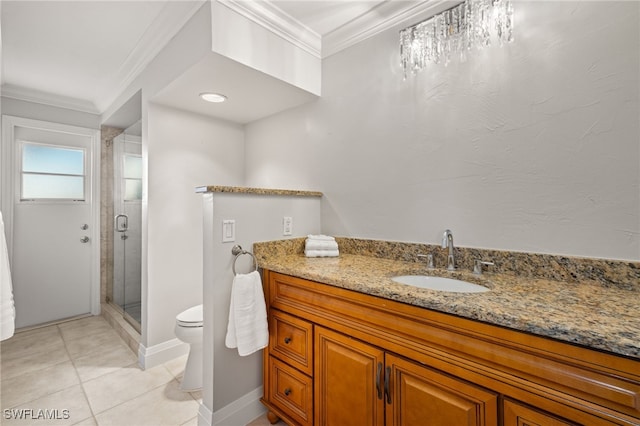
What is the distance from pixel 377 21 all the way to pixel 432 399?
2012 millimetres

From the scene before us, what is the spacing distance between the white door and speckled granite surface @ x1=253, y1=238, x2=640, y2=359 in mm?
2804

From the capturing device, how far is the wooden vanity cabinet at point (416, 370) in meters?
0.70

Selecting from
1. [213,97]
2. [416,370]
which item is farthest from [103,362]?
[416,370]

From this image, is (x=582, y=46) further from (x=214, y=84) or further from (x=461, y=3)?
(x=214, y=84)

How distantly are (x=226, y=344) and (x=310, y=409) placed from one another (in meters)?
0.51

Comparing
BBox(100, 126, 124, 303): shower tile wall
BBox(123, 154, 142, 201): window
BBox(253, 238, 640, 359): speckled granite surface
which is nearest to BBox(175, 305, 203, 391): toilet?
BBox(253, 238, 640, 359): speckled granite surface

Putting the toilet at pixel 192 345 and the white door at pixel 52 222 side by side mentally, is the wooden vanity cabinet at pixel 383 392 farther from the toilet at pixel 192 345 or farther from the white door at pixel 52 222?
the white door at pixel 52 222

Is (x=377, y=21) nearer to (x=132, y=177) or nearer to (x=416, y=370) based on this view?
(x=416, y=370)

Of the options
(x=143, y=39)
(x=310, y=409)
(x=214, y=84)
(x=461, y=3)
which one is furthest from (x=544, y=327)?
(x=143, y=39)

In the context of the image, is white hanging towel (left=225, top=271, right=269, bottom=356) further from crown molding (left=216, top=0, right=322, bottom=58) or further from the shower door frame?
the shower door frame

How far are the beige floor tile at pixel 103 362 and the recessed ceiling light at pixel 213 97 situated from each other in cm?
212

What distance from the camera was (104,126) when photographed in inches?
130

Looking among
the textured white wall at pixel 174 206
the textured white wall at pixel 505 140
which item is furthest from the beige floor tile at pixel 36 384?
the textured white wall at pixel 505 140

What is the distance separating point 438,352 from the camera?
0.94 metres
